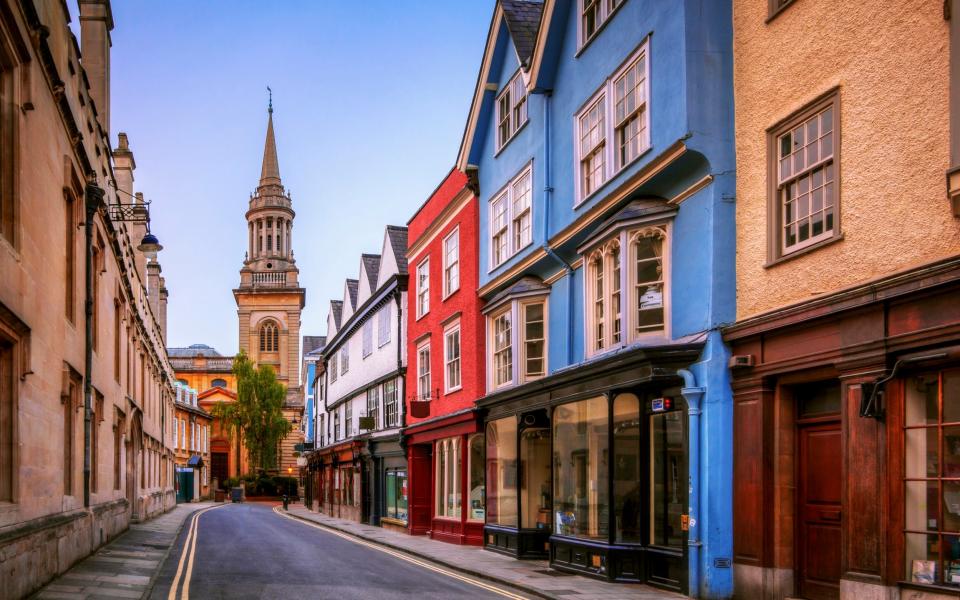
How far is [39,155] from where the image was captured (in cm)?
1411

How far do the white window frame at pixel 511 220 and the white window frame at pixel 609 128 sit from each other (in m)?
2.78

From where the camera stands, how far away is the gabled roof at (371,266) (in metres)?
41.6

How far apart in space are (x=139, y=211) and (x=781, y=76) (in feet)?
61.7

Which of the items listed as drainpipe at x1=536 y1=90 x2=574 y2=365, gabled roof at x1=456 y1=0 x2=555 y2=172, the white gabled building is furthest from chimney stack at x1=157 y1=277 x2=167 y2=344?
drainpipe at x1=536 y1=90 x2=574 y2=365

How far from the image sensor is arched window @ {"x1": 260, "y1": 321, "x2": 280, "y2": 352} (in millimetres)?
104312

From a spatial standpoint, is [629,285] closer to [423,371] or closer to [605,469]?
[605,469]

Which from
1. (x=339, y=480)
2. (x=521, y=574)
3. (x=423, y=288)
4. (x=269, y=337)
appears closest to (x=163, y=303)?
(x=339, y=480)

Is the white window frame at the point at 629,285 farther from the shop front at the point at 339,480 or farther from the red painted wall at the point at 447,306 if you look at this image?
the shop front at the point at 339,480

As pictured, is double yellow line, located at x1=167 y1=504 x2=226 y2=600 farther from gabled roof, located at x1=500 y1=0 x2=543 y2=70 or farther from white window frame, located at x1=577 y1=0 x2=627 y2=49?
gabled roof, located at x1=500 y1=0 x2=543 y2=70

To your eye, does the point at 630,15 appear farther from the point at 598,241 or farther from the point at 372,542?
the point at 372,542

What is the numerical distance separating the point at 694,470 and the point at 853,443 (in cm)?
320

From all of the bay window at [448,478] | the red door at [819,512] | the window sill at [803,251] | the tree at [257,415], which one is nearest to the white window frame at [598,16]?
the window sill at [803,251]

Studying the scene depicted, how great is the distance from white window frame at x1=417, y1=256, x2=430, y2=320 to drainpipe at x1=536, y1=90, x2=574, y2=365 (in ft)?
34.7

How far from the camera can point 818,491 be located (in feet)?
41.9
